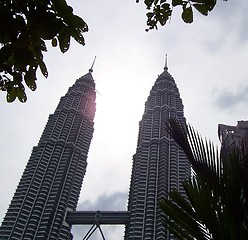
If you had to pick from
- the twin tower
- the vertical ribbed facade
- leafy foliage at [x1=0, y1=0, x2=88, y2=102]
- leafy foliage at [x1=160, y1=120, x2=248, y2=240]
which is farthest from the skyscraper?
leafy foliage at [x1=0, y1=0, x2=88, y2=102]

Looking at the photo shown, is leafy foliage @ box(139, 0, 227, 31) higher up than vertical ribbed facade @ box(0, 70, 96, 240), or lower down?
lower down

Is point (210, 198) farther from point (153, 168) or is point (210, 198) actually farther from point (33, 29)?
point (153, 168)

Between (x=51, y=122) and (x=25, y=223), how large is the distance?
99.9 ft

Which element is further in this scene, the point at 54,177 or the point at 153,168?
the point at 54,177

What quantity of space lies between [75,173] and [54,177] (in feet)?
19.9

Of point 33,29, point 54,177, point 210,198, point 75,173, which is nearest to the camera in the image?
point 33,29

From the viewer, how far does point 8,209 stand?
82750mm

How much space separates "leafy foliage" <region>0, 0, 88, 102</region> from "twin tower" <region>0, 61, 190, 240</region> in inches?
2655

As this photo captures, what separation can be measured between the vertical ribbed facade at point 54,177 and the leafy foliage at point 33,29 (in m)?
78.8

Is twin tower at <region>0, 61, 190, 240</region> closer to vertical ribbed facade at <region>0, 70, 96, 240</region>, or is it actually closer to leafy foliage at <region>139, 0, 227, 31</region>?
vertical ribbed facade at <region>0, 70, 96, 240</region>

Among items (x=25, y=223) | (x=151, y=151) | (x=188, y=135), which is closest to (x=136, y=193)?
(x=151, y=151)

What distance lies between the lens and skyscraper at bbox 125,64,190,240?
7344cm

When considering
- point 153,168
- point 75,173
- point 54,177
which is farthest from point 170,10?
point 75,173

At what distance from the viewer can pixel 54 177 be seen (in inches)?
3334
